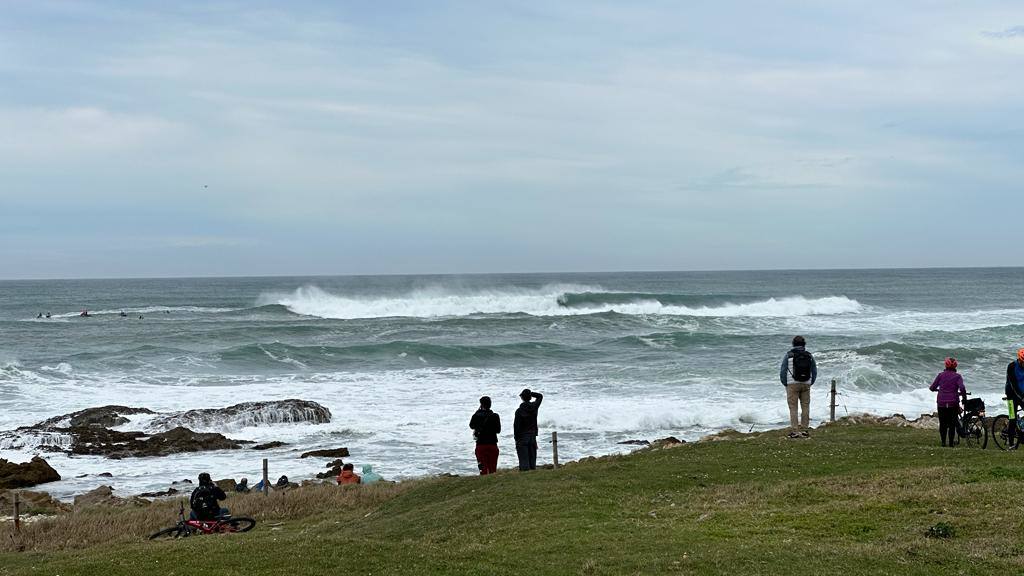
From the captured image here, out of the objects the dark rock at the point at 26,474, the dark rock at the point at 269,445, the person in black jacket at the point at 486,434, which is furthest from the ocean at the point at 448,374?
the person in black jacket at the point at 486,434

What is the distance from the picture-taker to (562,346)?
49156 millimetres

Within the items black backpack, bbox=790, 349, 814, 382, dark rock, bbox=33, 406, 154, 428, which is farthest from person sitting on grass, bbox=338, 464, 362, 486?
dark rock, bbox=33, 406, 154, 428

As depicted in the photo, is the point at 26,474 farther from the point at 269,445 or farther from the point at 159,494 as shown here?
the point at 269,445

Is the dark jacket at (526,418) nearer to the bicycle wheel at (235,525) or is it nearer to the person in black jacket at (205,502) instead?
the bicycle wheel at (235,525)

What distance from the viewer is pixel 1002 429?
571 inches

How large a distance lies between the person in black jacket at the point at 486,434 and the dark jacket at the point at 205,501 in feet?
14.0

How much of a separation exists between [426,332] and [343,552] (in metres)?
50.8

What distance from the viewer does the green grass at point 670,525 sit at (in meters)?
8.94

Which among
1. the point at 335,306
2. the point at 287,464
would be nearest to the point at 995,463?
the point at 287,464

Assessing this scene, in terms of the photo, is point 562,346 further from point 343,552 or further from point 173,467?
point 343,552

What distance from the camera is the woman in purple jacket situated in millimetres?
14641

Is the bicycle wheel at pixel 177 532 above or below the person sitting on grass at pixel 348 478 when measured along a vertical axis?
above

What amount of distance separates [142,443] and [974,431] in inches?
790

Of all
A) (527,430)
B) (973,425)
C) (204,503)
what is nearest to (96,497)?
(204,503)
